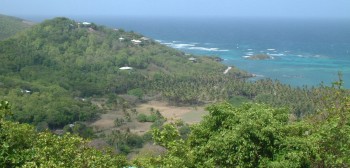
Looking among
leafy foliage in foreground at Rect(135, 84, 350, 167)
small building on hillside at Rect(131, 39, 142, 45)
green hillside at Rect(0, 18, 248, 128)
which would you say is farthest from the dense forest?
small building on hillside at Rect(131, 39, 142, 45)

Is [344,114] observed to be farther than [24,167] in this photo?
Yes

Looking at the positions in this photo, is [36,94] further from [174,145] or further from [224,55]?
[224,55]

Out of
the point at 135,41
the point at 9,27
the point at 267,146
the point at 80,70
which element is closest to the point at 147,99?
the point at 80,70

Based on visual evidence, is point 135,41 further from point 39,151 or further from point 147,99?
point 39,151

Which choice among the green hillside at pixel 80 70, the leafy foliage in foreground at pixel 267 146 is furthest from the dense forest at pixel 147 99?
the green hillside at pixel 80 70

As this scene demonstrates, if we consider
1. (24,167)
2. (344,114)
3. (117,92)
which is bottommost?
(117,92)

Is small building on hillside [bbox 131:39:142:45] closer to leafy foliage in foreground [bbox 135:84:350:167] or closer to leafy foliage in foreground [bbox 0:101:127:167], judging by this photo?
leafy foliage in foreground [bbox 0:101:127:167]

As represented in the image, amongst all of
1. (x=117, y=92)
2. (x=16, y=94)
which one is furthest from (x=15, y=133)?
(x=117, y=92)
